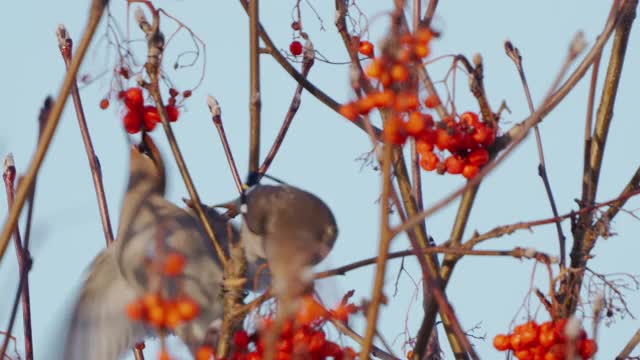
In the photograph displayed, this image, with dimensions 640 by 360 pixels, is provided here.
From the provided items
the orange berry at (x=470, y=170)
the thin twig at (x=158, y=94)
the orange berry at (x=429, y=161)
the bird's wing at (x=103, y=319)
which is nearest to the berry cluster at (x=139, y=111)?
the thin twig at (x=158, y=94)

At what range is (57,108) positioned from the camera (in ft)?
6.30

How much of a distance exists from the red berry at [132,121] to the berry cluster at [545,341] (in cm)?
99

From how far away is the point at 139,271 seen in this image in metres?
3.28

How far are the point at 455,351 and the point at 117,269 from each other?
1.53 metres

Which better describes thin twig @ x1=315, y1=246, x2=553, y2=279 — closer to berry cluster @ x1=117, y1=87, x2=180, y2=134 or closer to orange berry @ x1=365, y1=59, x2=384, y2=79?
orange berry @ x1=365, y1=59, x2=384, y2=79

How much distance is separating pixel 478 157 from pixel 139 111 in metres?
0.80

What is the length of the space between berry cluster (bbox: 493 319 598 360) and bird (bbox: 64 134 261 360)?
41.1 inches

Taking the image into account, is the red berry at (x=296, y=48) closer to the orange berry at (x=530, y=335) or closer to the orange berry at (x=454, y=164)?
the orange berry at (x=454, y=164)

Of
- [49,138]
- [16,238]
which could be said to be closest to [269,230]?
[16,238]

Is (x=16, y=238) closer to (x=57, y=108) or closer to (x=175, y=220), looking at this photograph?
(x=175, y=220)

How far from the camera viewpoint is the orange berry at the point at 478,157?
2340mm

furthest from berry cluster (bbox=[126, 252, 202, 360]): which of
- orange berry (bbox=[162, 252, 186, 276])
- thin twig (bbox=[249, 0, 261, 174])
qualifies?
thin twig (bbox=[249, 0, 261, 174])

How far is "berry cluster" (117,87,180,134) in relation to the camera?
255cm

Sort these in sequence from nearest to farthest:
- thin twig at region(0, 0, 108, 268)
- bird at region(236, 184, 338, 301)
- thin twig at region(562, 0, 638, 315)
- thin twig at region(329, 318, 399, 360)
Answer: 1. thin twig at region(0, 0, 108, 268)
2. thin twig at region(329, 318, 399, 360)
3. thin twig at region(562, 0, 638, 315)
4. bird at region(236, 184, 338, 301)
